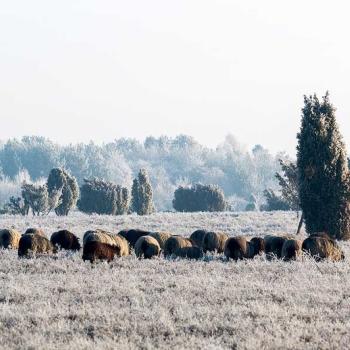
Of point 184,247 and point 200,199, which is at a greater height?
point 200,199

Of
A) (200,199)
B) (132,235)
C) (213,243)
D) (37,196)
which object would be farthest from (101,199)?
(213,243)

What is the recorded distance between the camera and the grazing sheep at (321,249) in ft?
70.4

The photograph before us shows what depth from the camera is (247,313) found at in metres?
12.3

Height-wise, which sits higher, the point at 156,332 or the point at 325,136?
the point at 325,136

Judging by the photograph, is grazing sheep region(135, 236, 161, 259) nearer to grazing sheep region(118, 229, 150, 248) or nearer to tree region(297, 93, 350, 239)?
grazing sheep region(118, 229, 150, 248)

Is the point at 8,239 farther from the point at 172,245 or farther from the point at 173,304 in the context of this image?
the point at 173,304

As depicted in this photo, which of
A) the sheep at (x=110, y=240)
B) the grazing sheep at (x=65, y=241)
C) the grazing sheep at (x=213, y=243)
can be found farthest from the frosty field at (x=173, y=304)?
the grazing sheep at (x=65, y=241)

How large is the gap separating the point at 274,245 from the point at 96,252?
7.26 m

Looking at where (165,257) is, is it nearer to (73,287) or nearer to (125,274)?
(125,274)

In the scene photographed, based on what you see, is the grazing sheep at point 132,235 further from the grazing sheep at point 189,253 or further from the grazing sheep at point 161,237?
the grazing sheep at point 189,253

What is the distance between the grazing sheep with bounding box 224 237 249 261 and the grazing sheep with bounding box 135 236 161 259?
2792 mm

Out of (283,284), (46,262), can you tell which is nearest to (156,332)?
(283,284)

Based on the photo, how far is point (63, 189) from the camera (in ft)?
230

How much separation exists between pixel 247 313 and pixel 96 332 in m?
3.39
